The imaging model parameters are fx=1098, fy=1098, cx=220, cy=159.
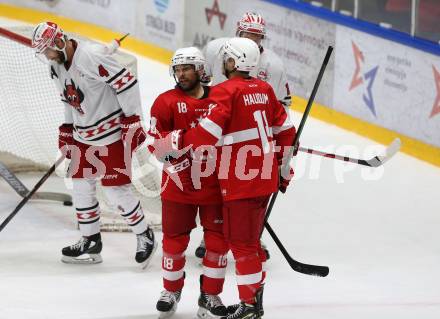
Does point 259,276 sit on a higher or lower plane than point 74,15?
higher

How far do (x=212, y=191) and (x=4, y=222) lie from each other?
1631 millimetres

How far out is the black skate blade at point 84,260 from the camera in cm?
562

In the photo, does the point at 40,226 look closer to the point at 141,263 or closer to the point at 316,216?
the point at 141,263

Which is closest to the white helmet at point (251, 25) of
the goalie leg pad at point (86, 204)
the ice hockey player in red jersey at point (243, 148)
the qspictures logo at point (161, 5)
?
the ice hockey player in red jersey at point (243, 148)

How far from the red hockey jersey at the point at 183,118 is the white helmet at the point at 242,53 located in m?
0.23

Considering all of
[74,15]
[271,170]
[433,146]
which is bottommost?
[74,15]

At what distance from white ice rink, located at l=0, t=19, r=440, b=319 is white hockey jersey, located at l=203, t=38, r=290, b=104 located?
0.94 metres

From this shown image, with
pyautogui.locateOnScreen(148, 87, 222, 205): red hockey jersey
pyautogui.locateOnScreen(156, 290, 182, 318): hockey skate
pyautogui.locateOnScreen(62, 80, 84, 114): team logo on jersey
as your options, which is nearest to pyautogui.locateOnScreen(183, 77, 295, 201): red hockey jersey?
pyautogui.locateOnScreen(148, 87, 222, 205): red hockey jersey

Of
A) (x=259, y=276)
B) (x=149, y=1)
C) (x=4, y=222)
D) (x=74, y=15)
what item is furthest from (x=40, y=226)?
(x=74, y=15)

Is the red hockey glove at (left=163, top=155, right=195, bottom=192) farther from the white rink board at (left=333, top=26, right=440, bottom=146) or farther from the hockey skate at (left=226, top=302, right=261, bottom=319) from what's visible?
the white rink board at (left=333, top=26, right=440, bottom=146)

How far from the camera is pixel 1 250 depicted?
5.80 m

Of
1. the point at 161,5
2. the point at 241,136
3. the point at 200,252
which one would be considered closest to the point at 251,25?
the point at 241,136

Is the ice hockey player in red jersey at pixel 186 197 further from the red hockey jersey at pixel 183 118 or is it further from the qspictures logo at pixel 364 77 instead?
the qspictures logo at pixel 364 77

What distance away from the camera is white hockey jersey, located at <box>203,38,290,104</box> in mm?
5488
